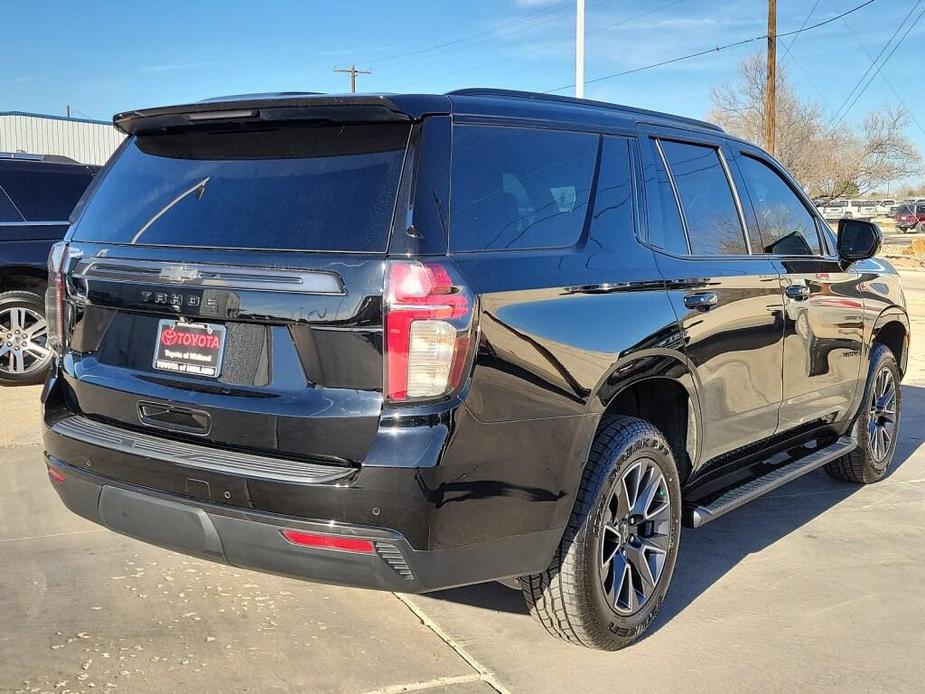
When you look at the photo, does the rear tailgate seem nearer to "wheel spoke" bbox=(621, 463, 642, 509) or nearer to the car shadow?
"wheel spoke" bbox=(621, 463, 642, 509)

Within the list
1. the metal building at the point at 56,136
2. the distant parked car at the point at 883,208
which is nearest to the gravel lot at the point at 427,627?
the metal building at the point at 56,136

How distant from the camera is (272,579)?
404cm

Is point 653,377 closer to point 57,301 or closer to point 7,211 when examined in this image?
point 57,301

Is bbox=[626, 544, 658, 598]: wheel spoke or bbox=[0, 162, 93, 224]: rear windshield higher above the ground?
bbox=[0, 162, 93, 224]: rear windshield

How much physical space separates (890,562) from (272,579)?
9.25ft

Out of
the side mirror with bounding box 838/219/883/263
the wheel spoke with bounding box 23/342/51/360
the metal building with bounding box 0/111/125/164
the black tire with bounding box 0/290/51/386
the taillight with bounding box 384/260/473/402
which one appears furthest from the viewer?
the metal building with bounding box 0/111/125/164

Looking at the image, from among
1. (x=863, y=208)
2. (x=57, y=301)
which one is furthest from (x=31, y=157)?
(x=863, y=208)

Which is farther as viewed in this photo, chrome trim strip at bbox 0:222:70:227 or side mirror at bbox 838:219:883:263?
chrome trim strip at bbox 0:222:70:227

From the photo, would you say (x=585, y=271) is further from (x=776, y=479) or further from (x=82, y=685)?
(x=82, y=685)

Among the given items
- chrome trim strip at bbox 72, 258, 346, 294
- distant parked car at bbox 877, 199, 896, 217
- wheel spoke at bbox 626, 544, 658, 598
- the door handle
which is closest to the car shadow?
wheel spoke at bbox 626, 544, 658, 598

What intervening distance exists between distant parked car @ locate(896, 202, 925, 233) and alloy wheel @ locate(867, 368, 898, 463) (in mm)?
55669

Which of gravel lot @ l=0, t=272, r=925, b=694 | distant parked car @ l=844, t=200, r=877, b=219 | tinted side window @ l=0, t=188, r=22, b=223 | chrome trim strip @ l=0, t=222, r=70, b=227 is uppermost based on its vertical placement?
distant parked car @ l=844, t=200, r=877, b=219

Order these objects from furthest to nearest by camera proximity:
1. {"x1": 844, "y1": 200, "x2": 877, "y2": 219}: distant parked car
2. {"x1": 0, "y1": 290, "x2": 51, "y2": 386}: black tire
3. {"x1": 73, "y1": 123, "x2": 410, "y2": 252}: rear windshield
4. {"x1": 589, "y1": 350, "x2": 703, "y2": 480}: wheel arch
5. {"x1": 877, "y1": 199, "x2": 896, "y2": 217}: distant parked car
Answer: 1. {"x1": 877, "y1": 199, "x2": 896, "y2": 217}: distant parked car
2. {"x1": 844, "y1": 200, "x2": 877, "y2": 219}: distant parked car
3. {"x1": 0, "y1": 290, "x2": 51, "y2": 386}: black tire
4. {"x1": 589, "y1": 350, "x2": 703, "y2": 480}: wheel arch
5. {"x1": 73, "y1": 123, "x2": 410, "y2": 252}: rear windshield

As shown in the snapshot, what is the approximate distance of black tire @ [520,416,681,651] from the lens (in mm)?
3176
